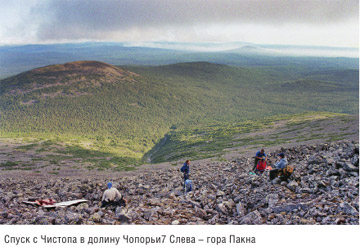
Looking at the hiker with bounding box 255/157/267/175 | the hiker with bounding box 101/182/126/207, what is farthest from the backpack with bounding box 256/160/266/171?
the hiker with bounding box 101/182/126/207

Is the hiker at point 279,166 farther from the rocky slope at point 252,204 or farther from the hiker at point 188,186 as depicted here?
the hiker at point 188,186

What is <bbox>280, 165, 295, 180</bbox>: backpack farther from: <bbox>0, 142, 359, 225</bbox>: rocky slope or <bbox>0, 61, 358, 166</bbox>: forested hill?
<bbox>0, 61, 358, 166</bbox>: forested hill

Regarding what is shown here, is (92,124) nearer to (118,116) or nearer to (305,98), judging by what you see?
(118,116)

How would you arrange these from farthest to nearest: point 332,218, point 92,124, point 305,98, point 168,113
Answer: point 305,98 < point 168,113 < point 92,124 < point 332,218

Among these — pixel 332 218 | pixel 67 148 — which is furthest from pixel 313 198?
pixel 67 148

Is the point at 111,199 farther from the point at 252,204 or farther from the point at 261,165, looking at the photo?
the point at 261,165

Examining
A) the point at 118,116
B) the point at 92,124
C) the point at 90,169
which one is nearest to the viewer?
the point at 90,169

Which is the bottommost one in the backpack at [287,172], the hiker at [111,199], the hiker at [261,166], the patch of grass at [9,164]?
the patch of grass at [9,164]

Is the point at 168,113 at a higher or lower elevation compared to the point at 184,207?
lower

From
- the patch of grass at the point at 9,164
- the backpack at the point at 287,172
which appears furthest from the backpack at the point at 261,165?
the patch of grass at the point at 9,164
